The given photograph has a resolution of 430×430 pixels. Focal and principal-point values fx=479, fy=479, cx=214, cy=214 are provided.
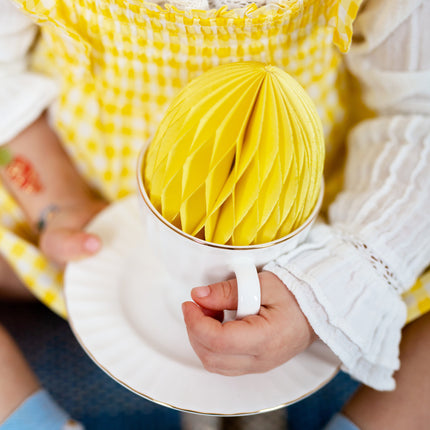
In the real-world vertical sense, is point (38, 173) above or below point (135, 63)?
below

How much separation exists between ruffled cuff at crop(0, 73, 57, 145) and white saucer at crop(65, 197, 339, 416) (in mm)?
160

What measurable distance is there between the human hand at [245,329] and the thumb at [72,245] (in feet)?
0.49

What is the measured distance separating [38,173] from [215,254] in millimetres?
312

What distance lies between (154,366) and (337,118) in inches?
13.0

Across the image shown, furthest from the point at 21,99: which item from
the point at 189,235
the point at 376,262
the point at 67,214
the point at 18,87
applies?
the point at 376,262

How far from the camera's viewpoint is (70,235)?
0.48 meters

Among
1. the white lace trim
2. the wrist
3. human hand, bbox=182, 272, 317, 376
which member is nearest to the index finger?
human hand, bbox=182, 272, 317, 376

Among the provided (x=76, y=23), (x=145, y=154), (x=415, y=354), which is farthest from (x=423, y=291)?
(x=76, y=23)

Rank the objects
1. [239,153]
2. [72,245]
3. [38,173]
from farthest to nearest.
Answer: [38,173] < [72,245] < [239,153]

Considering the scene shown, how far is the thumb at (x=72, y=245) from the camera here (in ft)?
1.51

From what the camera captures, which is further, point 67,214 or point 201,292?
point 67,214

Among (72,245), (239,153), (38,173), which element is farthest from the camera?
(38,173)

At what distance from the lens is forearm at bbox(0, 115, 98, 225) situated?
55cm

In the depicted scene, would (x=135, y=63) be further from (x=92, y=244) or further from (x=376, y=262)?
(x=376, y=262)
